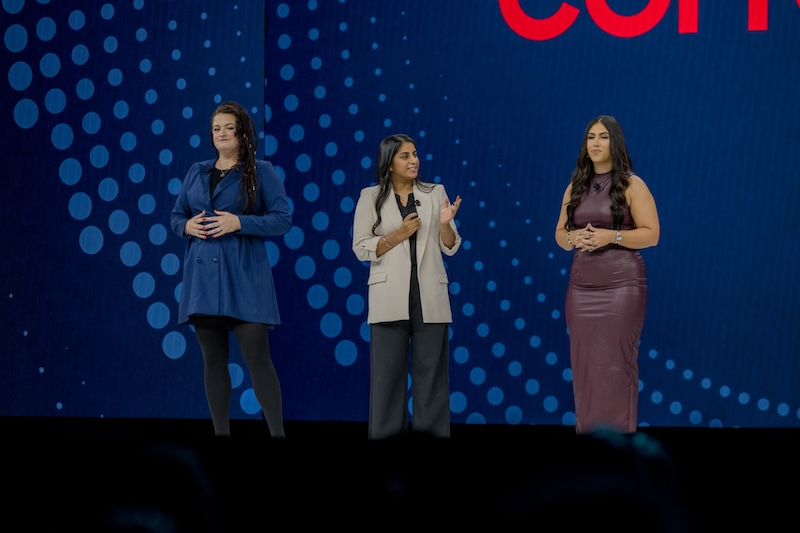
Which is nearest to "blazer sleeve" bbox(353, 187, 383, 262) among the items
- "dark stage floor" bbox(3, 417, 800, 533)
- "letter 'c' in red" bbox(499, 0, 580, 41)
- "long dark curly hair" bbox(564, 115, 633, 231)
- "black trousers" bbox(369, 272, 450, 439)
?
"black trousers" bbox(369, 272, 450, 439)

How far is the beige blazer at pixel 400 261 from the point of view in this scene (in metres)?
3.59

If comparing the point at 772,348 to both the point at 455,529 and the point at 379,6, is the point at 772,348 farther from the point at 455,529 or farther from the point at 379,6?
the point at 455,529

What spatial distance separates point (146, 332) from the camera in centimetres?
477

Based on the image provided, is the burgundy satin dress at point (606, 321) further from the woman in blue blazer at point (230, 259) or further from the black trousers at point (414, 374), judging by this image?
the woman in blue blazer at point (230, 259)

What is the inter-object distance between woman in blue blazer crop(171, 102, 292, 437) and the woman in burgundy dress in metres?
1.27

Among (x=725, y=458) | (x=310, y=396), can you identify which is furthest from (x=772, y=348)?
(x=725, y=458)

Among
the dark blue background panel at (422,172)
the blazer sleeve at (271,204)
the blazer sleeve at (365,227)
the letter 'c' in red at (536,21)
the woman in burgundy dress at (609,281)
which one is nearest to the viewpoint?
the woman in burgundy dress at (609,281)

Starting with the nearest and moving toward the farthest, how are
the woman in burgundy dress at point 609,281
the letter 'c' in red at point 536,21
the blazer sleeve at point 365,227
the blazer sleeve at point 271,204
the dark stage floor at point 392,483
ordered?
the dark stage floor at point 392,483 → the woman in burgundy dress at point 609,281 → the blazer sleeve at point 271,204 → the blazer sleeve at point 365,227 → the letter 'c' in red at point 536,21

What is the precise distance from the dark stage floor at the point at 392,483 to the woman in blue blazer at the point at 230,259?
8.84ft

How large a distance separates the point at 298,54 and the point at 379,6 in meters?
0.55

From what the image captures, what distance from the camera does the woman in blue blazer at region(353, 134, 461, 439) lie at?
11.8ft

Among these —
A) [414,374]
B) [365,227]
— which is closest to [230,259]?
[365,227]

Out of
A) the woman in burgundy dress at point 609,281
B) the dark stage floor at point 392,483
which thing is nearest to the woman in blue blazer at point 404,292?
the woman in burgundy dress at point 609,281

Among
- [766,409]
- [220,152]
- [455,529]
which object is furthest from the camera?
[766,409]
